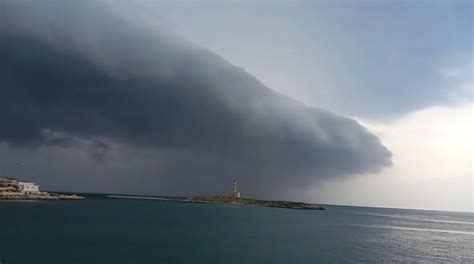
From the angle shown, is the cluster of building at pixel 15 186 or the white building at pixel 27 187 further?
the white building at pixel 27 187

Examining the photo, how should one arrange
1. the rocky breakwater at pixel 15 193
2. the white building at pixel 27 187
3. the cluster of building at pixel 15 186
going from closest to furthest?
the rocky breakwater at pixel 15 193, the cluster of building at pixel 15 186, the white building at pixel 27 187

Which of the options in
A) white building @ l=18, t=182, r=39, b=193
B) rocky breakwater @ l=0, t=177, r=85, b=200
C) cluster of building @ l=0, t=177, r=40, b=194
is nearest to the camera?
rocky breakwater @ l=0, t=177, r=85, b=200

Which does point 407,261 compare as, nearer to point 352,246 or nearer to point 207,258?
point 352,246

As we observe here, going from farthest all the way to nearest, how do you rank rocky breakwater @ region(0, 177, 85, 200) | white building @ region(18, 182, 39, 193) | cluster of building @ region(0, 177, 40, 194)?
white building @ region(18, 182, 39, 193), cluster of building @ region(0, 177, 40, 194), rocky breakwater @ region(0, 177, 85, 200)

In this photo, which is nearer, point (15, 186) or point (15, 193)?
point (15, 193)

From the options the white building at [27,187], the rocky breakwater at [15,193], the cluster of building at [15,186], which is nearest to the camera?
the rocky breakwater at [15,193]

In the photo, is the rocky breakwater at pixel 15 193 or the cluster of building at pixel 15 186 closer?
the rocky breakwater at pixel 15 193

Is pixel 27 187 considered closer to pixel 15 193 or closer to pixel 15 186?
pixel 15 186

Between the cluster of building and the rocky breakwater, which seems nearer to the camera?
the rocky breakwater

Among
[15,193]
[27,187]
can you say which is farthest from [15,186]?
[15,193]

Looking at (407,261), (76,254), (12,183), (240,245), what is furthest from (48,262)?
(12,183)

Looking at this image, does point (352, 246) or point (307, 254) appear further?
point (352, 246)
